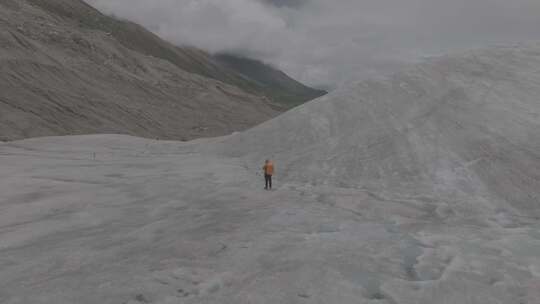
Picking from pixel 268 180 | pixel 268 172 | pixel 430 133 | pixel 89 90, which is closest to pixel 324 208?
pixel 268 172

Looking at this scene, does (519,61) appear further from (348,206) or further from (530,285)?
(530,285)

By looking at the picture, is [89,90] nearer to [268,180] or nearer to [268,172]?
[268,180]

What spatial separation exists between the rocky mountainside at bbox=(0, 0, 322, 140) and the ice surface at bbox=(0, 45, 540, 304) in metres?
45.6

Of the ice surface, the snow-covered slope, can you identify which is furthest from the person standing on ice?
the snow-covered slope

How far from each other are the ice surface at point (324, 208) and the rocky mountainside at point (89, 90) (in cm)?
4562

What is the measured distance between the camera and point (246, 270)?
9219 mm

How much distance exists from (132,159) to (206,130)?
82308 millimetres

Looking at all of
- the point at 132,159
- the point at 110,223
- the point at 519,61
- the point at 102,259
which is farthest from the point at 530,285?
the point at 132,159

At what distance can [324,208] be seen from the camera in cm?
1468

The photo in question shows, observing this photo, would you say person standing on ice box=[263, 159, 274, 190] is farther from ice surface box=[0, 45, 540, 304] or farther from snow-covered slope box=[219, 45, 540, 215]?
snow-covered slope box=[219, 45, 540, 215]

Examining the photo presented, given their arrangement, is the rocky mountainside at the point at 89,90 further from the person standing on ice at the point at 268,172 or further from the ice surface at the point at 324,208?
the person standing on ice at the point at 268,172

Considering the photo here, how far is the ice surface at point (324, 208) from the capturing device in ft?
28.3

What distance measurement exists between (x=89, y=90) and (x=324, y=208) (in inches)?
3610

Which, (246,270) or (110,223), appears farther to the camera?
(110,223)
